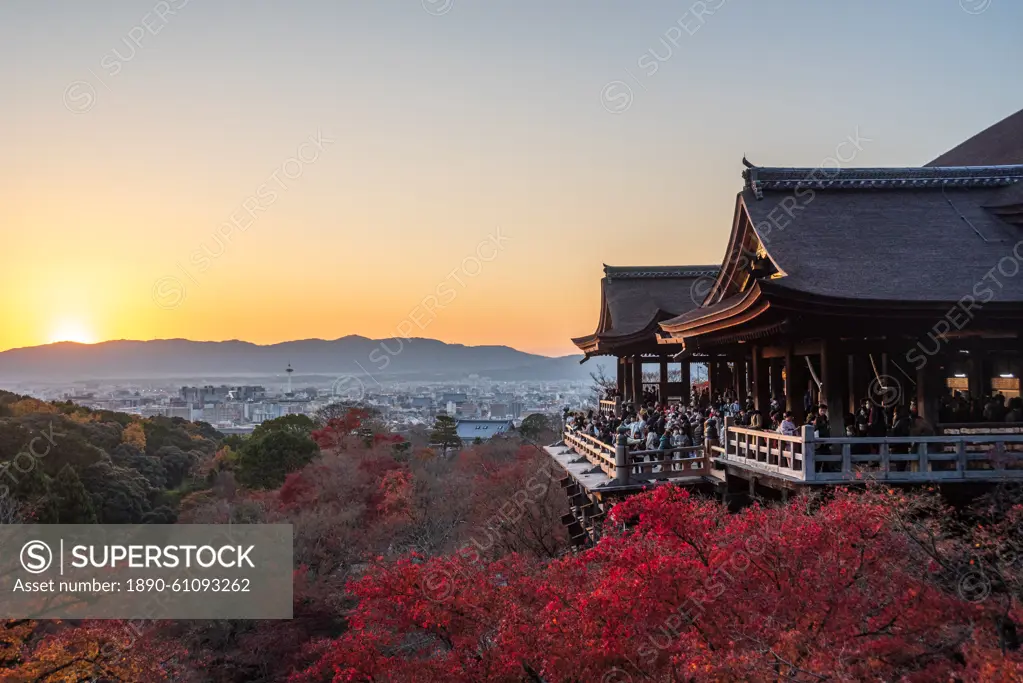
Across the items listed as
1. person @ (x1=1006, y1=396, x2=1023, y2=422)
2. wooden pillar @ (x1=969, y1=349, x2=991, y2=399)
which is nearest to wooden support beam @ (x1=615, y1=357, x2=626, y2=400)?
wooden pillar @ (x1=969, y1=349, x2=991, y2=399)

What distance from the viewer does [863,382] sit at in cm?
1523

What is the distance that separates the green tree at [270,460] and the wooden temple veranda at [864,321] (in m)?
23.8

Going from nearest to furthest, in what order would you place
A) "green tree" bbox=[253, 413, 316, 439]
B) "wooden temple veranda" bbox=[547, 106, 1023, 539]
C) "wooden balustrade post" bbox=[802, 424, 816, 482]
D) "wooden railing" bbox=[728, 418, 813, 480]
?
"wooden balustrade post" bbox=[802, 424, 816, 482] < "wooden railing" bbox=[728, 418, 813, 480] < "wooden temple veranda" bbox=[547, 106, 1023, 539] < "green tree" bbox=[253, 413, 316, 439]

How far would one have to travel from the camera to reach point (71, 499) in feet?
96.3

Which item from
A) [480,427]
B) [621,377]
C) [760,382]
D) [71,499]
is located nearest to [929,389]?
[760,382]

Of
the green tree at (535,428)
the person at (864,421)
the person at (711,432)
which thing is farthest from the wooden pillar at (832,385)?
the green tree at (535,428)

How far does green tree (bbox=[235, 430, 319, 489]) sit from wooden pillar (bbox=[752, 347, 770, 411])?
91.3 ft

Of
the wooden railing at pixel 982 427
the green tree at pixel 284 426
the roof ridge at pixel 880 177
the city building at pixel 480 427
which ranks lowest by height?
the city building at pixel 480 427

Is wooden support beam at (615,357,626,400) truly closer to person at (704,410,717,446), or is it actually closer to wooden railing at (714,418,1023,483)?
person at (704,410,717,446)

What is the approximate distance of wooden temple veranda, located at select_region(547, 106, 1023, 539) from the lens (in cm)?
1051

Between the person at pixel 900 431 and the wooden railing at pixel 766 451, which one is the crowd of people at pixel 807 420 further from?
the wooden railing at pixel 766 451

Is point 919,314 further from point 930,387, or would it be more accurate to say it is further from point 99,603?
point 99,603

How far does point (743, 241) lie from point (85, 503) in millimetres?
25872

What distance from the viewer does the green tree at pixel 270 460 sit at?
127 ft
